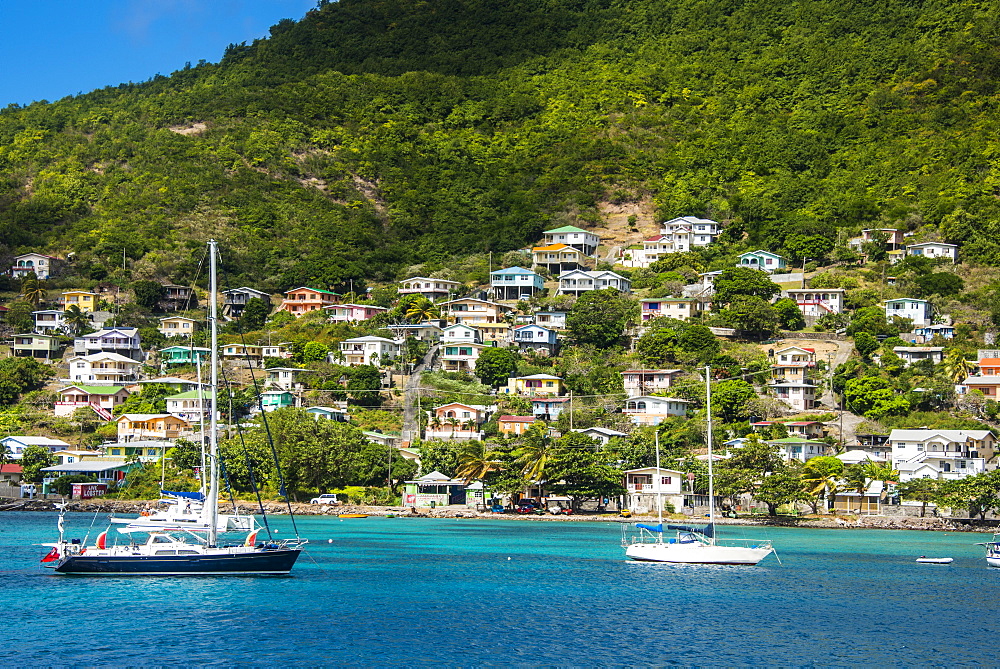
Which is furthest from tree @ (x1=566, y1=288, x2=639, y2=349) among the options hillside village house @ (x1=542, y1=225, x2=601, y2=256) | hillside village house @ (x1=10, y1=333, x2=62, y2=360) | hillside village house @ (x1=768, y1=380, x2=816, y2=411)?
hillside village house @ (x1=10, y1=333, x2=62, y2=360)

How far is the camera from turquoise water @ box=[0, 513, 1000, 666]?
2636 centimetres

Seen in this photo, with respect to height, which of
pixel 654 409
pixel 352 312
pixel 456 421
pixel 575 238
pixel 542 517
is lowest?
pixel 542 517

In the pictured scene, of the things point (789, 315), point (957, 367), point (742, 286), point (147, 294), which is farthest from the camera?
point (147, 294)

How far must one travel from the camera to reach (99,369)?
89188 mm

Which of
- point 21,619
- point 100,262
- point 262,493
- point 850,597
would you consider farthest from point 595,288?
point 21,619

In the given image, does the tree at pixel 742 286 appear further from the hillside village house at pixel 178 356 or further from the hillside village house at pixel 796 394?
the hillside village house at pixel 178 356

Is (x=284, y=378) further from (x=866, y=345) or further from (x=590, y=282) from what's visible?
(x=866, y=345)

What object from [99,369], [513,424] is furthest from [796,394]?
[99,369]

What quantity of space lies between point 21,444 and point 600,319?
46.2 meters

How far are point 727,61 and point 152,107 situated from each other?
278 feet

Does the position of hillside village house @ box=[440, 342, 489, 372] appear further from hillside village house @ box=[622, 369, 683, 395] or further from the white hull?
the white hull

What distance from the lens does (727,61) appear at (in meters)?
164

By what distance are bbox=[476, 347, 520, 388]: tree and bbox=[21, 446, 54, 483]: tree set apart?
3275 cm

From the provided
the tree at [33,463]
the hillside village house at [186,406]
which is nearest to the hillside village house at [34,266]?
the hillside village house at [186,406]
